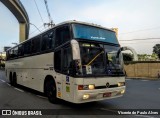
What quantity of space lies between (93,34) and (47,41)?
2.92 metres

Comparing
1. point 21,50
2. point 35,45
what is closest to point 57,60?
point 35,45

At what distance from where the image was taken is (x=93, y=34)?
9594mm

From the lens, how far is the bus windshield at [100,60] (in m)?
8.75

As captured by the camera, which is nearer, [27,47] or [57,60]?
[57,60]

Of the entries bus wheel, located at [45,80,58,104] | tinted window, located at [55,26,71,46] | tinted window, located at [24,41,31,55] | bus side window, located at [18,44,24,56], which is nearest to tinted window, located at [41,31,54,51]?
tinted window, located at [55,26,71,46]

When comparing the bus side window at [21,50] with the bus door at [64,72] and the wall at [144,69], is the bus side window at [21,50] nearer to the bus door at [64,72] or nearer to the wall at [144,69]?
the bus door at [64,72]

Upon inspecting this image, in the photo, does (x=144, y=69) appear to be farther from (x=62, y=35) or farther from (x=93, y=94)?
(x=93, y=94)

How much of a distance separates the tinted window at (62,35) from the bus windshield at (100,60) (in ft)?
2.93

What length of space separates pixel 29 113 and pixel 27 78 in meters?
6.26

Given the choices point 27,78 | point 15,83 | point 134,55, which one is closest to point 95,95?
point 27,78

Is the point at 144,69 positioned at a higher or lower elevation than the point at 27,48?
lower

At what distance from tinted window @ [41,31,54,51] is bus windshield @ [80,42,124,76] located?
2.45 meters

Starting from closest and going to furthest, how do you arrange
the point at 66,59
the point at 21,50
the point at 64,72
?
1. the point at 66,59
2. the point at 64,72
3. the point at 21,50

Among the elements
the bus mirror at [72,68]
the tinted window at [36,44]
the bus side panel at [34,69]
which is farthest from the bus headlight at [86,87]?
the tinted window at [36,44]
